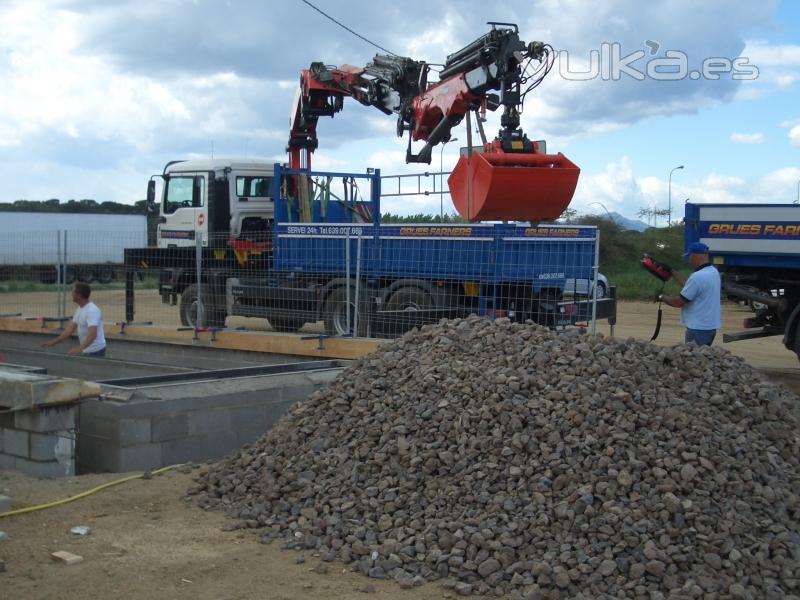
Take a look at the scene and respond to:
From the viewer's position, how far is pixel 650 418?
5.72m

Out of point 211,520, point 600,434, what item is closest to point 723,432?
point 600,434

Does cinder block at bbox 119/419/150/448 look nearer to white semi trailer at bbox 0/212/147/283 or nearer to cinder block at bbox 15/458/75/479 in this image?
cinder block at bbox 15/458/75/479

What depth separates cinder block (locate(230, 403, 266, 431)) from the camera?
7777 millimetres

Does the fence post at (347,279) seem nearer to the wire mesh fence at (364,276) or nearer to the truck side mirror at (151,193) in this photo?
the wire mesh fence at (364,276)

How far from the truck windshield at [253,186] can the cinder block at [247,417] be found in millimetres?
8646

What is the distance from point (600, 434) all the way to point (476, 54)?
25.9ft

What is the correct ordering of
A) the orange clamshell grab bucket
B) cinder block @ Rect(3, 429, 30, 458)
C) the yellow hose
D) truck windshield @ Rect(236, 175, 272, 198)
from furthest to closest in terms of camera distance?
truck windshield @ Rect(236, 175, 272, 198) < the orange clamshell grab bucket < cinder block @ Rect(3, 429, 30, 458) < the yellow hose

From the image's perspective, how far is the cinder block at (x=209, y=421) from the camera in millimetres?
7496

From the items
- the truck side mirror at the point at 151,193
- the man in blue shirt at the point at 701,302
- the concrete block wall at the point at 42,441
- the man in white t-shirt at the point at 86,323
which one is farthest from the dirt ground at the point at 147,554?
the truck side mirror at the point at 151,193

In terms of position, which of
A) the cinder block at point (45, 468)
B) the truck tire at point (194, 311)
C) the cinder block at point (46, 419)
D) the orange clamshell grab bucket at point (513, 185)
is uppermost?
the orange clamshell grab bucket at point (513, 185)

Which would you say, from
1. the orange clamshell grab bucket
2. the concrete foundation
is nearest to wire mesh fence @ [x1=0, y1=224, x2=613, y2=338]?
the orange clamshell grab bucket

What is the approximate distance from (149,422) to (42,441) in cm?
79

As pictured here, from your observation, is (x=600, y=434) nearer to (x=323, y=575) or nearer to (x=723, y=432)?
(x=723, y=432)

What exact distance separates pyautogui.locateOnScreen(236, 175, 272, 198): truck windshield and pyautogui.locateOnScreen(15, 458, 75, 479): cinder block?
9431 millimetres
